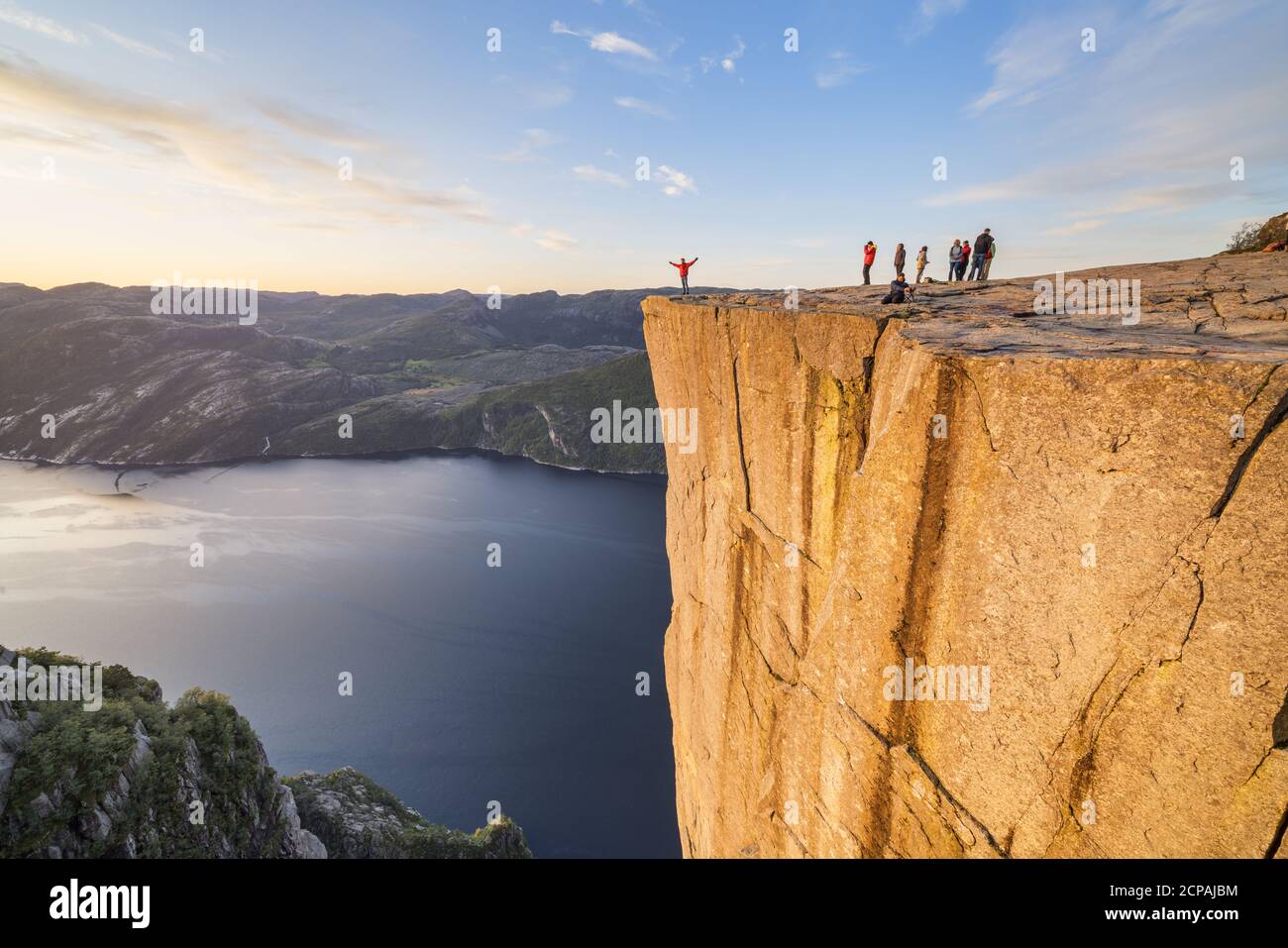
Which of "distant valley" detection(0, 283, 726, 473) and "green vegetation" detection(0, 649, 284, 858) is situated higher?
"distant valley" detection(0, 283, 726, 473)

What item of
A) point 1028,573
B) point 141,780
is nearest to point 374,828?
point 141,780

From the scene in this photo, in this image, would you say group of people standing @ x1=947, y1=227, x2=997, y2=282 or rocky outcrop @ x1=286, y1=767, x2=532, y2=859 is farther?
rocky outcrop @ x1=286, y1=767, x2=532, y2=859

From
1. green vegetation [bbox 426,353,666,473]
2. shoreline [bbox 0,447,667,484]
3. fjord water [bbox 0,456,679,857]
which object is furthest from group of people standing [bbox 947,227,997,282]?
green vegetation [bbox 426,353,666,473]

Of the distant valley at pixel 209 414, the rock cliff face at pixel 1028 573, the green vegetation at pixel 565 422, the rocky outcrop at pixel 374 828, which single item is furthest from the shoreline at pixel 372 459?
the rock cliff face at pixel 1028 573

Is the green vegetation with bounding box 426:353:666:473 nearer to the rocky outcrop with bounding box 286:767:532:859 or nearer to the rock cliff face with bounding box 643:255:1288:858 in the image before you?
the rocky outcrop with bounding box 286:767:532:859

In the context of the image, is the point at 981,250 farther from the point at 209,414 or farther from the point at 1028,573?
the point at 209,414

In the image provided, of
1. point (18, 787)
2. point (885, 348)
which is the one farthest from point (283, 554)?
point (885, 348)

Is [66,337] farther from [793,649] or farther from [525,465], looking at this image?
[793,649]
